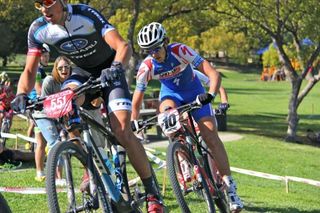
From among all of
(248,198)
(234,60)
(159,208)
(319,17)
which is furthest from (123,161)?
(234,60)

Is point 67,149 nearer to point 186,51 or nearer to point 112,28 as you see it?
point 112,28

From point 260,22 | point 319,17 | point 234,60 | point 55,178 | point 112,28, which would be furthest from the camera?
point 234,60

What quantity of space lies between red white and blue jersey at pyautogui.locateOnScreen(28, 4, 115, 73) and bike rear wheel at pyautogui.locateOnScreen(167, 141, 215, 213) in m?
1.24

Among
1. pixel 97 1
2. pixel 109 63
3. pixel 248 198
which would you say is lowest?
pixel 248 198

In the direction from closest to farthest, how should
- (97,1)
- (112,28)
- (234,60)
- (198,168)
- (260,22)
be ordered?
1. (112,28)
2. (198,168)
3. (260,22)
4. (97,1)
5. (234,60)

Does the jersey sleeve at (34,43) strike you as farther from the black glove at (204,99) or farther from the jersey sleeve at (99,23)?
the black glove at (204,99)

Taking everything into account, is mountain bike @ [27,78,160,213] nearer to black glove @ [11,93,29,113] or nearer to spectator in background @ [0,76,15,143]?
black glove @ [11,93,29,113]

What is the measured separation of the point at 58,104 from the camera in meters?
4.74

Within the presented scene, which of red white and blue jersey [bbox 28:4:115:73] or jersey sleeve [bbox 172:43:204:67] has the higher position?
red white and blue jersey [bbox 28:4:115:73]

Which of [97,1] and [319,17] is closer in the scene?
[319,17]

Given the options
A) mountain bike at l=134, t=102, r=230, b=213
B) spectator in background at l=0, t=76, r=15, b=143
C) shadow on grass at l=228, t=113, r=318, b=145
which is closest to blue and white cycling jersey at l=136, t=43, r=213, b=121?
mountain bike at l=134, t=102, r=230, b=213

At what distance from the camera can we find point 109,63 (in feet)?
19.5

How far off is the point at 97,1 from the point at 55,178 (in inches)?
919

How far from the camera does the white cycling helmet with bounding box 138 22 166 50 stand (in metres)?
6.65
